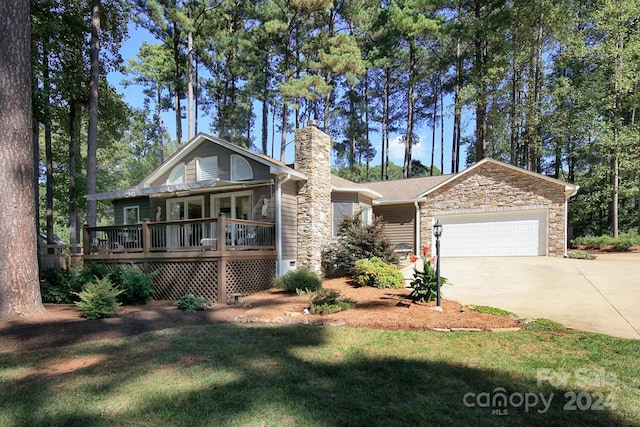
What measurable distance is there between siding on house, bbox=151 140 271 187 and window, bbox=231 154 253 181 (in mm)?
144

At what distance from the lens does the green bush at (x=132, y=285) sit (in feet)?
25.9

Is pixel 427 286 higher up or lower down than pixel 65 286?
higher up

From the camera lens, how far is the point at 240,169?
38.3ft

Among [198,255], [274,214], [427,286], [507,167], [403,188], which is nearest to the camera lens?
[427,286]

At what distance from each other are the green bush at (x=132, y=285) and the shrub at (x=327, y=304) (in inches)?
164

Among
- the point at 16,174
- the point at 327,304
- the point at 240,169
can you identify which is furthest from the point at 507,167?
the point at 16,174

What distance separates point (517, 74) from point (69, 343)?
24261mm

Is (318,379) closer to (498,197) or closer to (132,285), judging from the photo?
(132,285)

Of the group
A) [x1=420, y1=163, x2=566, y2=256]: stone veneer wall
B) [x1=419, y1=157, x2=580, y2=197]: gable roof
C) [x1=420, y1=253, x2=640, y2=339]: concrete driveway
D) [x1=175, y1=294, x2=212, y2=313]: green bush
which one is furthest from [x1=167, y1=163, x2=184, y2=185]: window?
Result: [x1=420, y1=163, x2=566, y2=256]: stone veneer wall

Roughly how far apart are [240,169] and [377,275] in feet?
19.2

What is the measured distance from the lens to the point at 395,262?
10906 mm

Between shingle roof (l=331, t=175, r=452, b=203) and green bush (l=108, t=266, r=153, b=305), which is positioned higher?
shingle roof (l=331, t=175, r=452, b=203)

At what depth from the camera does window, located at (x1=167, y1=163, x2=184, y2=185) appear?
13031mm

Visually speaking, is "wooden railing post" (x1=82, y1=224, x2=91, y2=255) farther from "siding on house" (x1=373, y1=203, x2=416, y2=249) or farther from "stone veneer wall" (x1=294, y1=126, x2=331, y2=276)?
"siding on house" (x1=373, y1=203, x2=416, y2=249)
